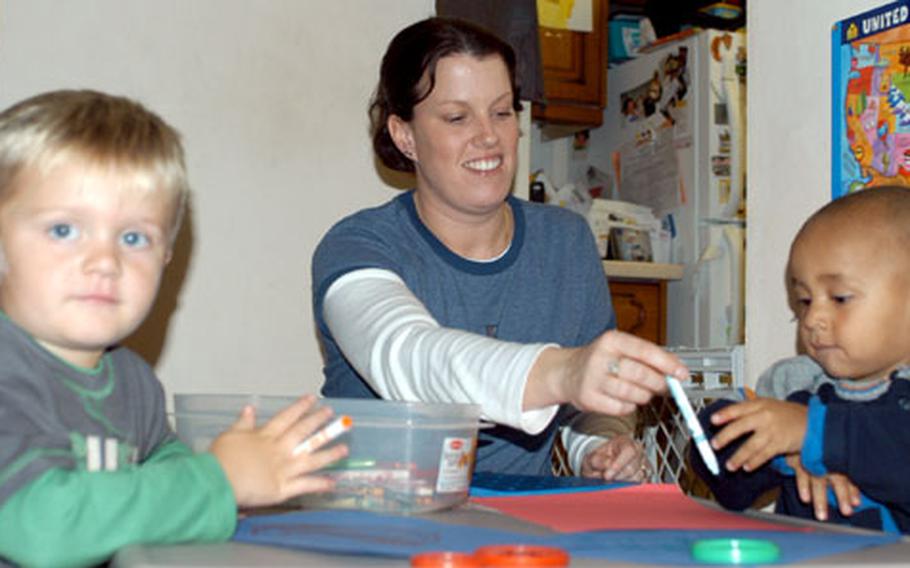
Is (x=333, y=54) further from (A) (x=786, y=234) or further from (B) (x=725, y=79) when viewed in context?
(B) (x=725, y=79)

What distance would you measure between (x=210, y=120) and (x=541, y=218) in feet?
2.93

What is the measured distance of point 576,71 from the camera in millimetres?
3807

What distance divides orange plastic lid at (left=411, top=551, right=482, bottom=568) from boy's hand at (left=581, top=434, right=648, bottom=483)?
0.75m

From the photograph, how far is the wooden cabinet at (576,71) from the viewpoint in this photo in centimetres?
373

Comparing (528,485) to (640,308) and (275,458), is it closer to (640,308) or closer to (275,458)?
(275,458)

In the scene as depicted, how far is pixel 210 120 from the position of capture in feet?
7.62

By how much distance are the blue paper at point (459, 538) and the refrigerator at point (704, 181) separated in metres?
2.86

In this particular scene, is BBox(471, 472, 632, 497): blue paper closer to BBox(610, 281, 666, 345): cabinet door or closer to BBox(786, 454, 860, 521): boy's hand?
BBox(786, 454, 860, 521): boy's hand

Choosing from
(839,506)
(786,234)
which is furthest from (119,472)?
(786,234)

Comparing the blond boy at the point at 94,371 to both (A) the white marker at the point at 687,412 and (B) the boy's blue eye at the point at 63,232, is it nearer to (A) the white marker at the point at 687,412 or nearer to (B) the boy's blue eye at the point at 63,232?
(B) the boy's blue eye at the point at 63,232

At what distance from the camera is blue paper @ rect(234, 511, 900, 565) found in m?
0.78

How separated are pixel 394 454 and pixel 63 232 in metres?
0.33

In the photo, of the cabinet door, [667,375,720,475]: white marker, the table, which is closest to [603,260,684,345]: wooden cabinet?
the cabinet door

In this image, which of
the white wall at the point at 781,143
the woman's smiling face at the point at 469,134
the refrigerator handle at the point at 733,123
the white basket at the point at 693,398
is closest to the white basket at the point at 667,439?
the white basket at the point at 693,398
